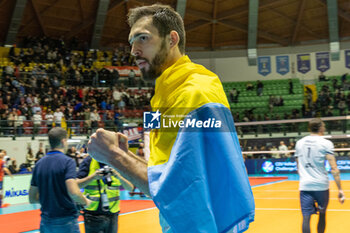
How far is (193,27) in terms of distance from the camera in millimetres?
33250

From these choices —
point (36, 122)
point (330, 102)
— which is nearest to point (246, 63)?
point (330, 102)

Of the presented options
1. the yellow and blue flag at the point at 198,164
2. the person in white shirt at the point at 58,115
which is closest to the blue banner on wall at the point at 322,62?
the person in white shirt at the point at 58,115

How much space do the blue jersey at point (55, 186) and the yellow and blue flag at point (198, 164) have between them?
3045 millimetres

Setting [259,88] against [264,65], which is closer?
[259,88]

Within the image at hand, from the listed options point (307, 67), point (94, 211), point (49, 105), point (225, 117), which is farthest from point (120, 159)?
point (307, 67)

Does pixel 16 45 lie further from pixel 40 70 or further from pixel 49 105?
pixel 49 105

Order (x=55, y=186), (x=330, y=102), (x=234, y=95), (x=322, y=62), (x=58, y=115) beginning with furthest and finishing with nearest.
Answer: (x=322, y=62) < (x=234, y=95) < (x=330, y=102) < (x=58, y=115) < (x=55, y=186)

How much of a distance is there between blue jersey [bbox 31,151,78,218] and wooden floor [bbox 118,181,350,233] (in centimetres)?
410

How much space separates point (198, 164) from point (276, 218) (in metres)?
8.47

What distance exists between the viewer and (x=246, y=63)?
34.8 metres

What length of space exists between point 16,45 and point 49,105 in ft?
37.7

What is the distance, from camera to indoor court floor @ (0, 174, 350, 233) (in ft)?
26.5

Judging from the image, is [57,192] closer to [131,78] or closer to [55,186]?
[55,186]

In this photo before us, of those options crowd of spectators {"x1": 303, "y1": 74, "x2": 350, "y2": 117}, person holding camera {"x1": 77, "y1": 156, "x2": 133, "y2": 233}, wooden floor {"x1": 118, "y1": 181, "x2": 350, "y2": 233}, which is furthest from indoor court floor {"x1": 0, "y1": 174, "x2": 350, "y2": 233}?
crowd of spectators {"x1": 303, "y1": 74, "x2": 350, "y2": 117}
